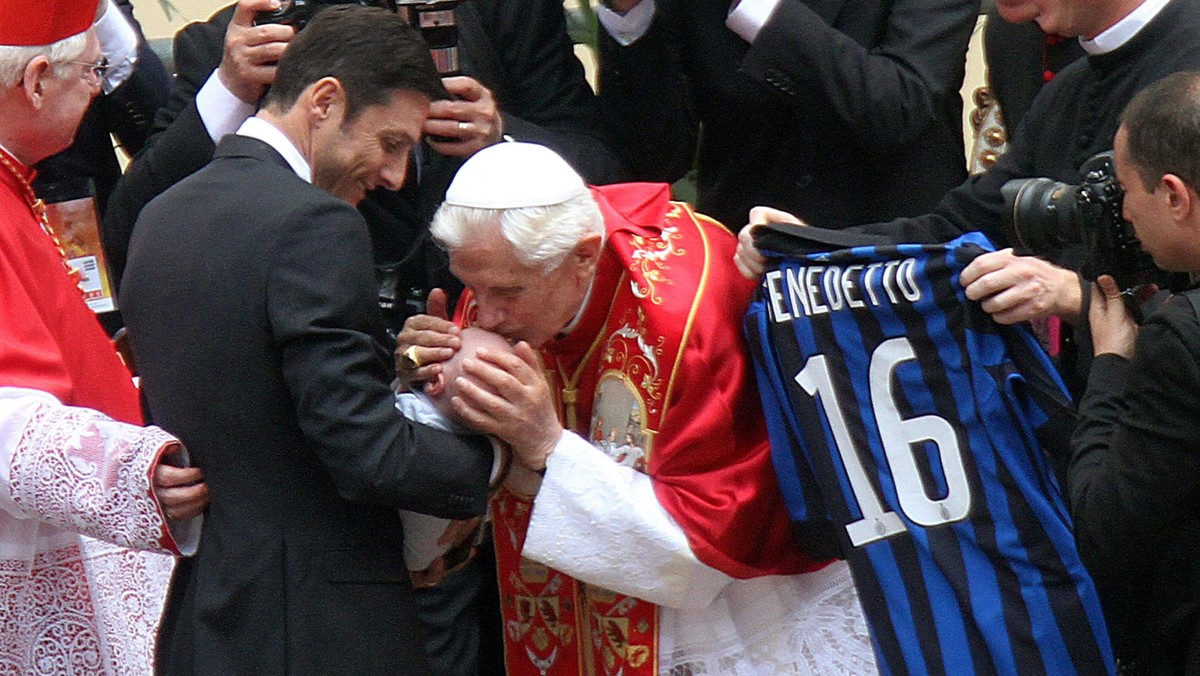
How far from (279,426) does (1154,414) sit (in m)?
1.34

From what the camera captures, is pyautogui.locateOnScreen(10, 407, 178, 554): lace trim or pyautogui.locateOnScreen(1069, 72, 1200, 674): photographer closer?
pyautogui.locateOnScreen(1069, 72, 1200, 674): photographer

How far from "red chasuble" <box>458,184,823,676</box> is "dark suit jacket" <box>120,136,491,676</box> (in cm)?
33

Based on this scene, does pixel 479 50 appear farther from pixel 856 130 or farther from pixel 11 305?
pixel 11 305

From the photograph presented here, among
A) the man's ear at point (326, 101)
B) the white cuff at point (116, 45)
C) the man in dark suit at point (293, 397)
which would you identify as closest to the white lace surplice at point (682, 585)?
the man in dark suit at point (293, 397)

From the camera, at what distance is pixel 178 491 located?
2.81 meters

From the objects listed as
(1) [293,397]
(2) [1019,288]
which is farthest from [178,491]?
(2) [1019,288]

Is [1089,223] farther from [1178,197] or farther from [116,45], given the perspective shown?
[116,45]

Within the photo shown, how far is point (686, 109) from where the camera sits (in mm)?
3893

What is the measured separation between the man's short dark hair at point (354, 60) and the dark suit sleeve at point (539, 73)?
3.01ft

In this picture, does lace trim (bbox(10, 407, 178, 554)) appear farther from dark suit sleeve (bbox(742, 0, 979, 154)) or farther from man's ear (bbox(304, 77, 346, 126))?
dark suit sleeve (bbox(742, 0, 979, 154))

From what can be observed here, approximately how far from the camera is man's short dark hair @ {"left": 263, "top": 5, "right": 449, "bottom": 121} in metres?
2.95

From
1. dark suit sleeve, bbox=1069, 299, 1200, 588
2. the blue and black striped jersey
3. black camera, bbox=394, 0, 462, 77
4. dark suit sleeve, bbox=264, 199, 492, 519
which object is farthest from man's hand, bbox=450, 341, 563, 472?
dark suit sleeve, bbox=1069, 299, 1200, 588

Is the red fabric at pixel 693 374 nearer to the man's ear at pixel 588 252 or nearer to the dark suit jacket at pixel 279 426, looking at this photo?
the man's ear at pixel 588 252

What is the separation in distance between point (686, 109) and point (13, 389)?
5.36 ft
